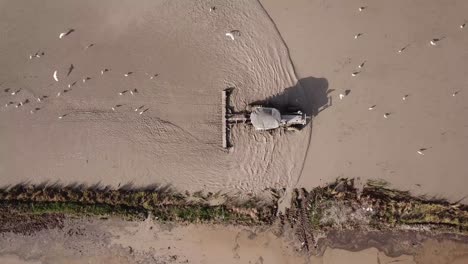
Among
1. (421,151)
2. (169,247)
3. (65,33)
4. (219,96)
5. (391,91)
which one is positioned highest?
(65,33)

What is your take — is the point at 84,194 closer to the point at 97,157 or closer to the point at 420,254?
the point at 97,157

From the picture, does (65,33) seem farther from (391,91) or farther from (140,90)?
(391,91)

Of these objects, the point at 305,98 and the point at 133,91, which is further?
the point at 133,91

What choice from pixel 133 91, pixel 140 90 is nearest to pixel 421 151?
pixel 140 90

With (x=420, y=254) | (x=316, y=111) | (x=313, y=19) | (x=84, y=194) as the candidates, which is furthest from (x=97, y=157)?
(x=420, y=254)

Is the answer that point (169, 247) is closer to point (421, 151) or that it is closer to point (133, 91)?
point (133, 91)

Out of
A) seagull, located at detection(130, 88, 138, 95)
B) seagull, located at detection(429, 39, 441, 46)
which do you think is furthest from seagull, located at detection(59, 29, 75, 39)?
seagull, located at detection(429, 39, 441, 46)

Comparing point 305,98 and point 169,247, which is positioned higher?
point 305,98
